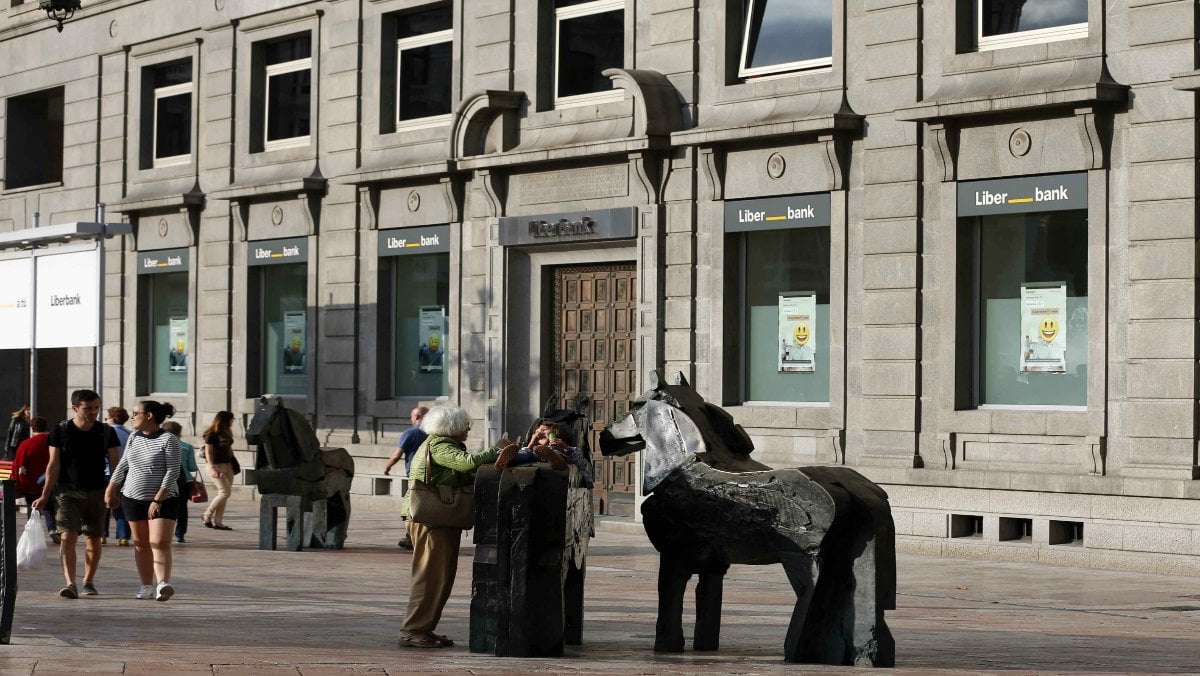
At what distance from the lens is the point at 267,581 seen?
1700 cm

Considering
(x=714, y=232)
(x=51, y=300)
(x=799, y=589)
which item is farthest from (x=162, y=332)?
(x=799, y=589)

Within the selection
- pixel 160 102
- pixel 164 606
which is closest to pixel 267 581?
pixel 164 606

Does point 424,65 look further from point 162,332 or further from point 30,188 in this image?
point 30,188

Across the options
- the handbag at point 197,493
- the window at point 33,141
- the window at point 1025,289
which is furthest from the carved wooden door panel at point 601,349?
the window at point 33,141

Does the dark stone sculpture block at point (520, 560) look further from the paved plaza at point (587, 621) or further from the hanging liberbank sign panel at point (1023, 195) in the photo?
the hanging liberbank sign panel at point (1023, 195)

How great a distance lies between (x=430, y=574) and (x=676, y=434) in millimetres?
1902

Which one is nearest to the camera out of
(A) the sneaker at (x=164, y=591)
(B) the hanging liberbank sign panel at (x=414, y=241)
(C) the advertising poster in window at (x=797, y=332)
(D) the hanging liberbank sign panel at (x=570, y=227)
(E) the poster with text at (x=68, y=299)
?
(A) the sneaker at (x=164, y=591)

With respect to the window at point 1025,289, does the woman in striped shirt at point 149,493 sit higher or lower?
lower

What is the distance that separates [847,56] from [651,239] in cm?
360

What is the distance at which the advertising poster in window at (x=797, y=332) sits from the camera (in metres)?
22.2

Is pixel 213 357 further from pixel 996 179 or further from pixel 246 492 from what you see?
pixel 996 179

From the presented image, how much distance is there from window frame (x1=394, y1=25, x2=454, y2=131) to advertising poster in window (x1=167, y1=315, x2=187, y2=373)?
267 inches

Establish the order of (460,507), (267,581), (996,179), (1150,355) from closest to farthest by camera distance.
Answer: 1. (460,507)
2. (267,581)
3. (1150,355)
4. (996,179)

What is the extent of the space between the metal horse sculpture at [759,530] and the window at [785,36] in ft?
35.1
